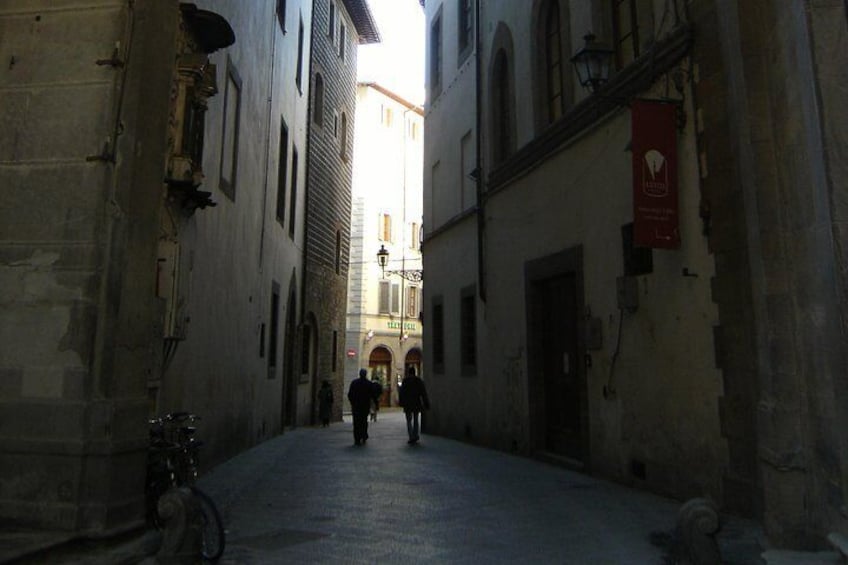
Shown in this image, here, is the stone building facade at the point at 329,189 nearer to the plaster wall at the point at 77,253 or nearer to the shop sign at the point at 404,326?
the plaster wall at the point at 77,253

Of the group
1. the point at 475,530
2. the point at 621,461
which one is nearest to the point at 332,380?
the point at 621,461

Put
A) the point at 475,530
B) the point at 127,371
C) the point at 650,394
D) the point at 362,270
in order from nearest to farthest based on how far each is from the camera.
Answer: the point at 127,371
the point at 475,530
the point at 650,394
the point at 362,270

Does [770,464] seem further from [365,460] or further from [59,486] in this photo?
[365,460]

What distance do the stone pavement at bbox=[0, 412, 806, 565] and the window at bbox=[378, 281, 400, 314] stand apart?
29.2 meters

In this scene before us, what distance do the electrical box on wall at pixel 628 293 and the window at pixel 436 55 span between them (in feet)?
35.5

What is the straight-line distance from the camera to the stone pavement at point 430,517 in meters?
4.92

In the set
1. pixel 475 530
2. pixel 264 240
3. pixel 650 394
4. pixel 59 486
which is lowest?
pixel 475 530

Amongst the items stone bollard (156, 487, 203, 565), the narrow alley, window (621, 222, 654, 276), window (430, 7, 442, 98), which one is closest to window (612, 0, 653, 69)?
window (621, 222, 654, 276)

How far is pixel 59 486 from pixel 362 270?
33.6m

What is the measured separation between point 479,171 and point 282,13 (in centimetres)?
556

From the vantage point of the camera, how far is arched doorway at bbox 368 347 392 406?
3997 cm

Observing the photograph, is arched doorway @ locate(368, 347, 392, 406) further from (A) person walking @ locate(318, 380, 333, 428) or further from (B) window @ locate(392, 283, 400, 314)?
(A) person walking @ locate(318, 380, 333, 428)

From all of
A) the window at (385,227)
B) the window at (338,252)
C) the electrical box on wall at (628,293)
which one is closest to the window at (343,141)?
the window at (338,252)

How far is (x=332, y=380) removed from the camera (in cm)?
2252
